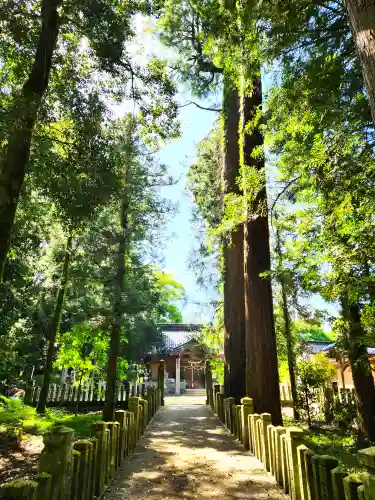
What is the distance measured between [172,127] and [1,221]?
5.34 meters

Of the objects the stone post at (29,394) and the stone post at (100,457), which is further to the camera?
the stone post at (29,394)

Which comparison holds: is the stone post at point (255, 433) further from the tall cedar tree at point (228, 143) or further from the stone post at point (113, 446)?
the tall cedar tree at point (228, 143)

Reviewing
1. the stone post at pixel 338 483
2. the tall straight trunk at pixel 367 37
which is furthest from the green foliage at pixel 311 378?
the tall straight trunk at pixel 367 37

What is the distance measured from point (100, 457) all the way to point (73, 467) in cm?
88

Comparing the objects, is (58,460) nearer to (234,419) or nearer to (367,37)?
(367,37)

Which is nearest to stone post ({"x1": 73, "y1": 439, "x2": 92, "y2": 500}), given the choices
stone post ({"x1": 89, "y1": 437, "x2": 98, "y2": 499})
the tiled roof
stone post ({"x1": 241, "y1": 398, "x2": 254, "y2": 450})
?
stone post ({"x1": 89, "y1": 437, "x2": 98, "y2": 499})

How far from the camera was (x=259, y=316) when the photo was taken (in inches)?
285

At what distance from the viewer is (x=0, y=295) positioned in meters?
8.98

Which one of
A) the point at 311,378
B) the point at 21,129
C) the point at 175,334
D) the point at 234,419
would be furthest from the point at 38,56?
the point at 175,334

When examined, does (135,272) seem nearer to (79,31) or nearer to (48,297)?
(48,297)

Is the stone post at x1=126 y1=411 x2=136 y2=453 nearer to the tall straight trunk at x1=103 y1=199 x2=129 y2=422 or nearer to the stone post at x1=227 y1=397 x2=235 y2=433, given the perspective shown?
the stone post at x1=227 y1=397 x2=235 y2=433

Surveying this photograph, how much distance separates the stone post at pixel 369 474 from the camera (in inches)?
91.6

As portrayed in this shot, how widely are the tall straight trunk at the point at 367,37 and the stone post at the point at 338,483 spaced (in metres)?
2.86

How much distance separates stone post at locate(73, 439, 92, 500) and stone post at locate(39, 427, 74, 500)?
1.06 ft
